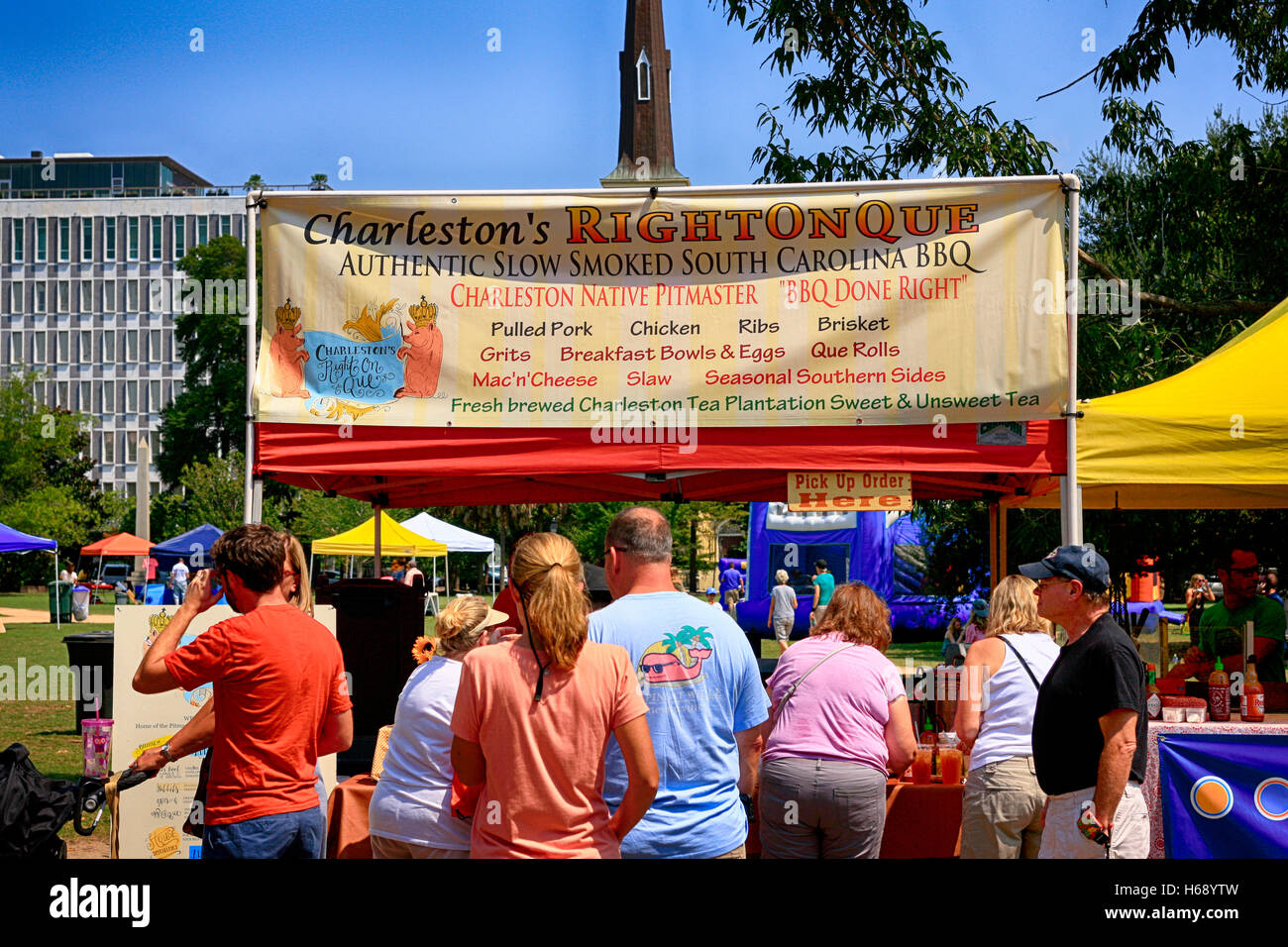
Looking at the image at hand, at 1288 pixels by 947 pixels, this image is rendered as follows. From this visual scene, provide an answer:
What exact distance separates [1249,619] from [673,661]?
5.65 meters

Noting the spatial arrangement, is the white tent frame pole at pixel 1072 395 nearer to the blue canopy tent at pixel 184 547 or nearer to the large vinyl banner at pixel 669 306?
the large vinyl banner at pixel 669 306

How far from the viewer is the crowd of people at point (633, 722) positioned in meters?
3.56

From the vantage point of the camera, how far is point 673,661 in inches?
156

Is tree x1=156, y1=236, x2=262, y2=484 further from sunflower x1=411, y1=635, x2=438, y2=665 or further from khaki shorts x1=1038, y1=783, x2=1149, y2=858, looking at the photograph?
khaki shorts x1=1038, y1=783, x2=1149, y2=858

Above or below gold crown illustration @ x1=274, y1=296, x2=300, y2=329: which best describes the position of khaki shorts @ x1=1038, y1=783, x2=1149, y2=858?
below

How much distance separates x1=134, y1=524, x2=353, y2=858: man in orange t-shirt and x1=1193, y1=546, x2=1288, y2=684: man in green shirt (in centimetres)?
589

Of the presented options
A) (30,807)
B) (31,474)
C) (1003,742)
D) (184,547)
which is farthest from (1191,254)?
(31,474)

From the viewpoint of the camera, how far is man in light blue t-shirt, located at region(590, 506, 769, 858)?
3922 millimetres

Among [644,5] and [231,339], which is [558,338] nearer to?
[644,5]
